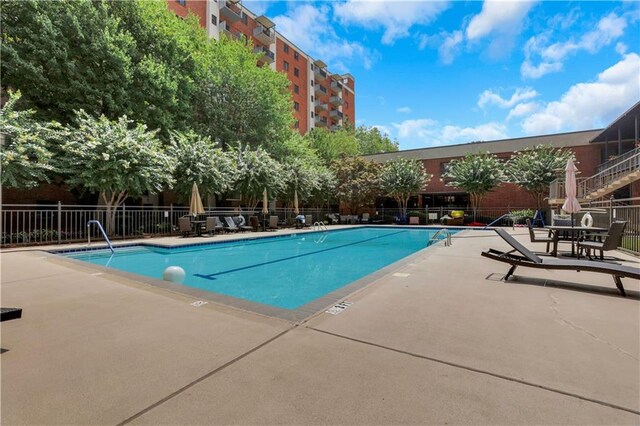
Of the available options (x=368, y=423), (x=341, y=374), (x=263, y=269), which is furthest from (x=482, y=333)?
(x=263, y=269)

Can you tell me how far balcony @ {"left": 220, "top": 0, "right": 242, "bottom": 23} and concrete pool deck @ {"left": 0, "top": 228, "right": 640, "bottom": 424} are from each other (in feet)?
122

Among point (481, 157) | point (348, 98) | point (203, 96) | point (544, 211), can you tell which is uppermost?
point (348, 98)

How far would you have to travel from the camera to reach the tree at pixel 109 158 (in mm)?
12359

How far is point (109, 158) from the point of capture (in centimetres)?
1244

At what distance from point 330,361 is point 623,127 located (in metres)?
29.0

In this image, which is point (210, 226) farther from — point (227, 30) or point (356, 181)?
point (227, 30)

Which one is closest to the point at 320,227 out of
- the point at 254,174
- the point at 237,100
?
the point at 254,174

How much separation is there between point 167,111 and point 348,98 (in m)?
49.8

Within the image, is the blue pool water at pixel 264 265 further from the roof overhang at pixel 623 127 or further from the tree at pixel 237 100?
the roof overhang at pixel 623 127

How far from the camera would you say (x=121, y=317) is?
3.67 metres

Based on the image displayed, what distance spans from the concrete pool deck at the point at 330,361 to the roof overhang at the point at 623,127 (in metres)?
20.6

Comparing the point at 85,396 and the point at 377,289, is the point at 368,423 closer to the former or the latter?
the point at 85,396

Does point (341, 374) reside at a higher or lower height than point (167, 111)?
lower

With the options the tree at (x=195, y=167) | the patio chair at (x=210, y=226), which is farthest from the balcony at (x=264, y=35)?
the patio chair at (x=210, y=226)
